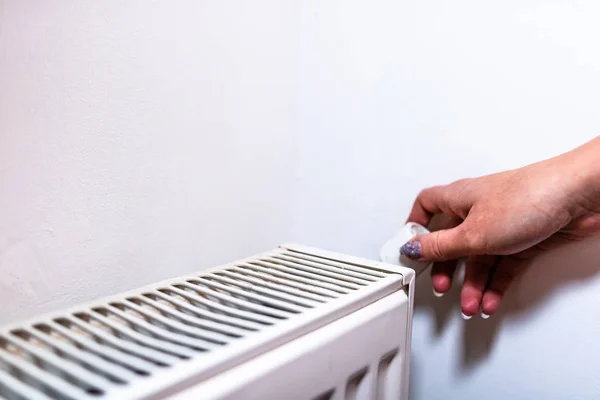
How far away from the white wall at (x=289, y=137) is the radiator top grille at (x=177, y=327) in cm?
10

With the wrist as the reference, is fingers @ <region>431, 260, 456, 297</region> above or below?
below


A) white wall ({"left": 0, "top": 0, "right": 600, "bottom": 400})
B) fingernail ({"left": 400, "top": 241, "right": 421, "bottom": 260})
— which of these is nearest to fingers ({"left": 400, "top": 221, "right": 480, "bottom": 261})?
fingernail ({"left": 400, "top": 241, "right": 421, "bottom": 260})

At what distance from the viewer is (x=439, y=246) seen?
1.89 ft

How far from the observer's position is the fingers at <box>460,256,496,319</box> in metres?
0.61

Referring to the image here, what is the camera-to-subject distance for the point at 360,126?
0.72m

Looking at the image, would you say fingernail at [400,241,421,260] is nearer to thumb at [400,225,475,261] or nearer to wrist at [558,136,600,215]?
thumb at [400,225,475,261]

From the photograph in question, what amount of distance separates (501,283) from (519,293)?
0.03 metres

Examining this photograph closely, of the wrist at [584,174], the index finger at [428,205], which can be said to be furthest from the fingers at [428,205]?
the wrist at [584,174]

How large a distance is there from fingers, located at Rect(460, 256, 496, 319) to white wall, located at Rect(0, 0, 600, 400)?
0.15 feet

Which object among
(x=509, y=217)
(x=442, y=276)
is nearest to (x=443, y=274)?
(x=442, y=276)

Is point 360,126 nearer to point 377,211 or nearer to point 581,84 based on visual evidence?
point 377,211

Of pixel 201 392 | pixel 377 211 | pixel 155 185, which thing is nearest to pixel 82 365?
pixel 201 392

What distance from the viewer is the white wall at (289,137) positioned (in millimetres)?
464

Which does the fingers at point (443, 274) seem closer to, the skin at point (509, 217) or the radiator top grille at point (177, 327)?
the skin at point (509, 217)
